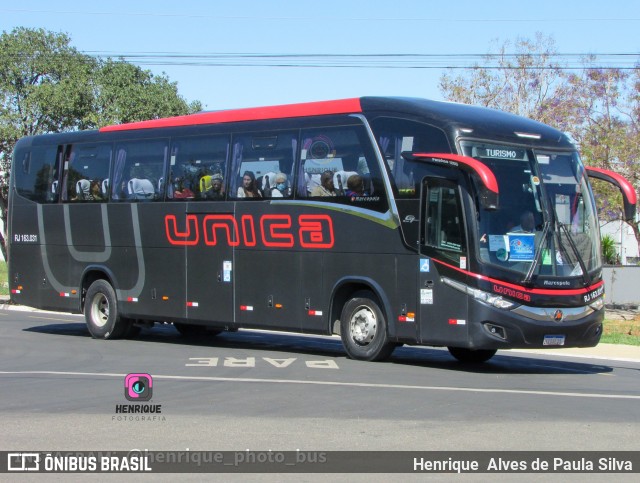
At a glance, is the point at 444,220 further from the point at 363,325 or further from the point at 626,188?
the point at 626,188

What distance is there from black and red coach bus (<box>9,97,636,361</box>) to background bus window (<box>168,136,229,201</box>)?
3cm

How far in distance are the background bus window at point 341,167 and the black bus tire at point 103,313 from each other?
560cm

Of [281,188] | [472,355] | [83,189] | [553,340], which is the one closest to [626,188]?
[553,340]

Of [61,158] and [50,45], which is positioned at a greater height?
[50,45]

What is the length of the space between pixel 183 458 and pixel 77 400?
12.2ft

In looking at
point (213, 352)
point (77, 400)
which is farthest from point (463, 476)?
point (213, 352)

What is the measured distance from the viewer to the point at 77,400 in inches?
464

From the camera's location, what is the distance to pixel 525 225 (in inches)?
572

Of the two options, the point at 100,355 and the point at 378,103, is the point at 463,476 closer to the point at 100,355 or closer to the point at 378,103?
the point at 378,103

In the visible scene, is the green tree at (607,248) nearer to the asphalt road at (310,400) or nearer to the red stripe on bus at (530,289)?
the asphalt road at (310,400)

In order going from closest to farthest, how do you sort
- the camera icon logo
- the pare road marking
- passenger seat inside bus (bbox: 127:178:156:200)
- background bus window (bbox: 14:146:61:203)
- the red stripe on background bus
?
1. the camera icon logo
2. the pare road marking
3. the red stripe on background bus
4. passenger seat inside bus (bbox: 127:178:156:200)
5. background bus window (bbox: 14:146:61:203)

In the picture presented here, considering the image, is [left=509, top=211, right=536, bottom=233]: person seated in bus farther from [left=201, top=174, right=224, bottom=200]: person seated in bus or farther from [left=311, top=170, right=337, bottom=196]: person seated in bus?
[left=201, top=174, right=224, bottom=200]: person seated in bus

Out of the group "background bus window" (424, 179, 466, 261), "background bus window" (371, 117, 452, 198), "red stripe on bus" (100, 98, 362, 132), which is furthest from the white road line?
"red stripe on bus" (100, 98, 362, 132)

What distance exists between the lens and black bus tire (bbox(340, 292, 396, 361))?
15.8 metres
